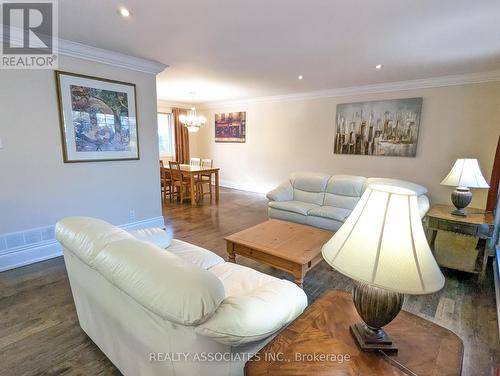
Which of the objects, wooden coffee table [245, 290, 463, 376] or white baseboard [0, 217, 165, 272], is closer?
wooden coffee table [245, 290, 463, 376]

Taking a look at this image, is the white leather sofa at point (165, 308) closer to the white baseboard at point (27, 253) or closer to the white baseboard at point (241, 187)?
the white baseboard at point (27, 253)

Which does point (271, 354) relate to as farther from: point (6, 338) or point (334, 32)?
point (334, 32)

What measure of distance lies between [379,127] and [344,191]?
1820 mm

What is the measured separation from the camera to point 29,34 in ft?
8.54

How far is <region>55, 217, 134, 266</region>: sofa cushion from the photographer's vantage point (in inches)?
50.9

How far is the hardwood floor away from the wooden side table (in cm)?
17

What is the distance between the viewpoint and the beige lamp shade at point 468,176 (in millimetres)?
2785

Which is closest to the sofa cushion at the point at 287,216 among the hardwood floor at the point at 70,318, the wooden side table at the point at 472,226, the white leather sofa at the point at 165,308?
the hardwood floor at the point at 70,318

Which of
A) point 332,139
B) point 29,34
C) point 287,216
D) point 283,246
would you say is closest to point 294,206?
point 287,216

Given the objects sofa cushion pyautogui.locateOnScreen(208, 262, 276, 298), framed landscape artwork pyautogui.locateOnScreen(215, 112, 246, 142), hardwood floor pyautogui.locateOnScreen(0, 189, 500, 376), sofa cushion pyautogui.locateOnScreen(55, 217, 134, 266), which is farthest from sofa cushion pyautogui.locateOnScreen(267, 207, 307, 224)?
framed landscape artwork pyautogui.locateOnScreen(215, 112, 246, 142)

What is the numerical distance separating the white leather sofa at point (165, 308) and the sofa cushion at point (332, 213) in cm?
213

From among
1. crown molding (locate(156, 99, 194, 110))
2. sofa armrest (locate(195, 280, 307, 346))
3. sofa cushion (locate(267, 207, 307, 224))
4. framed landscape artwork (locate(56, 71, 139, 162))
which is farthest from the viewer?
crown molding (locate(156, 99, 194, 110))

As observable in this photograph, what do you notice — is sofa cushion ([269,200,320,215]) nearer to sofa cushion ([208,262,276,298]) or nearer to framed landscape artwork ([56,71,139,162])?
sofa cushion ([208,262,276,298])

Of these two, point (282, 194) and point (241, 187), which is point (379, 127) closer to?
point (282, 194)
